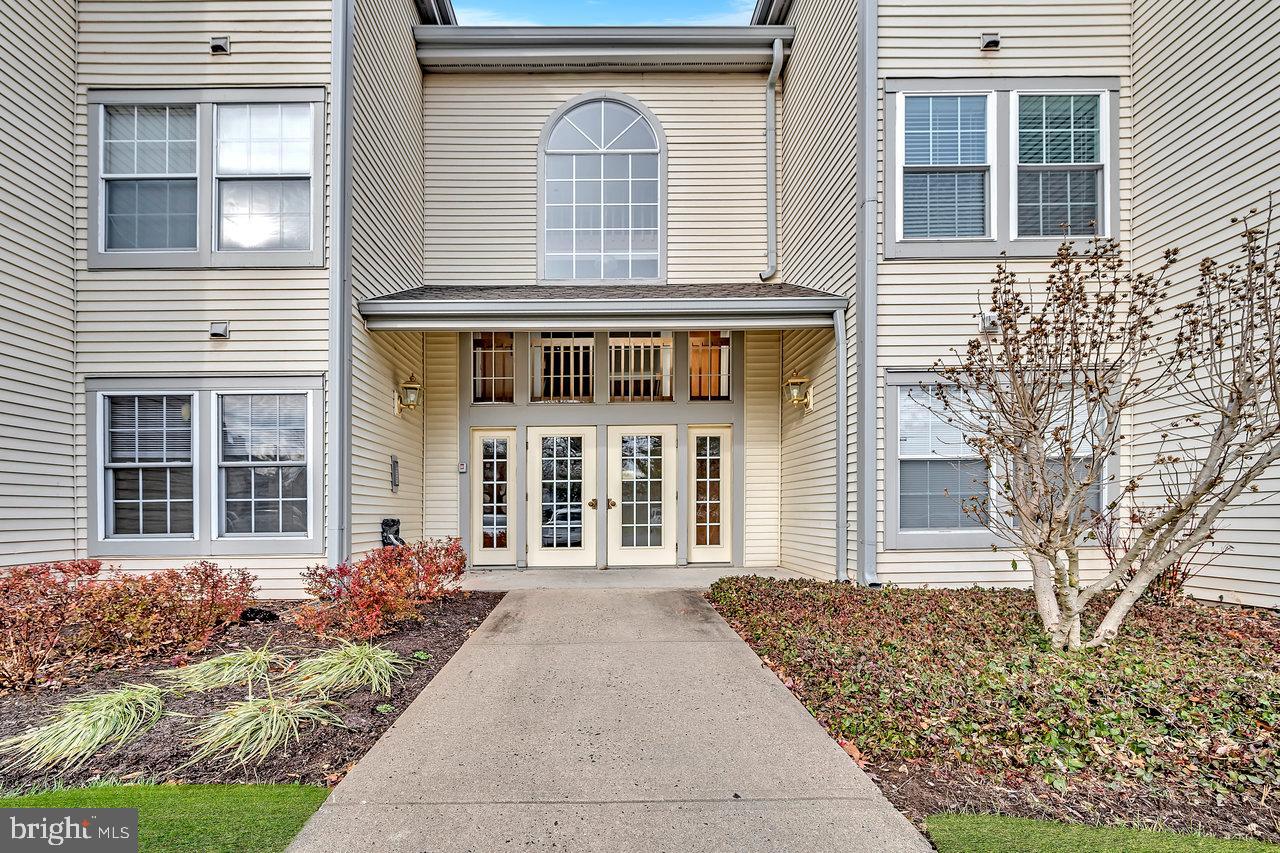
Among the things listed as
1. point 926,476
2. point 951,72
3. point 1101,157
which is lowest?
point 926,476

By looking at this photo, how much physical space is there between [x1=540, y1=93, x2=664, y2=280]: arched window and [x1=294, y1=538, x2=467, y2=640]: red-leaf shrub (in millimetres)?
4612

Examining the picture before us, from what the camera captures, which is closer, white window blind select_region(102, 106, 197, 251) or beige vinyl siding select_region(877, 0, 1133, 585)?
white window blind select_region(102, 106, 197, 251)

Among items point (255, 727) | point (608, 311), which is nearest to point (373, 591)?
point (255, 727)

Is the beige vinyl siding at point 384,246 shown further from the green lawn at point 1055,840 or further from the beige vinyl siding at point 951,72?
the green lawn at point 1055,840

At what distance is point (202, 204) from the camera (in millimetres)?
6477

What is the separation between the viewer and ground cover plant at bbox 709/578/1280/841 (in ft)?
9.32

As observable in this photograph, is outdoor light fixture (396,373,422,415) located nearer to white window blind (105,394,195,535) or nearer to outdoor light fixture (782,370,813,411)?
white window blind (105,394,195,535)

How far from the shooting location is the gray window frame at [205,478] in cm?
636

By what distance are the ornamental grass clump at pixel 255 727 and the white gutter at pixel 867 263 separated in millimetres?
4805

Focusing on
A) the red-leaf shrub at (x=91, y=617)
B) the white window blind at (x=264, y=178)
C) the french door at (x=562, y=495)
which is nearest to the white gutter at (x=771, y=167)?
the french door at (x=562, y=495)

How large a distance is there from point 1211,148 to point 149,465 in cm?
1000

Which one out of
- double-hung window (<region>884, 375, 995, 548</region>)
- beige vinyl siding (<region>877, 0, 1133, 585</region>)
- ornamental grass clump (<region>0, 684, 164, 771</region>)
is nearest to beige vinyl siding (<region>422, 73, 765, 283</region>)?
beige vinyl siding (<region>877, 0, 1133, 585</region>)

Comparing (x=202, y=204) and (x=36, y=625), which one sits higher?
(x=202, y=204)

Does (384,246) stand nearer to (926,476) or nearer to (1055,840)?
(926,476)
